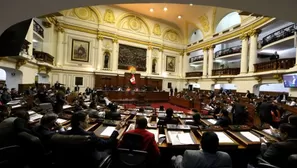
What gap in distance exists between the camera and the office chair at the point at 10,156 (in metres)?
2.08

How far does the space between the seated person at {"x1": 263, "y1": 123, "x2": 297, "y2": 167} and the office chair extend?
308 cm

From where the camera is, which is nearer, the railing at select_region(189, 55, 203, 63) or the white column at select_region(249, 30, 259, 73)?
the white column at select_region(249, 30, 259, 73)

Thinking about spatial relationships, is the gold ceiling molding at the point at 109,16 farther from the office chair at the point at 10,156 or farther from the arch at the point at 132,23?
the office chair at the point at 10,156

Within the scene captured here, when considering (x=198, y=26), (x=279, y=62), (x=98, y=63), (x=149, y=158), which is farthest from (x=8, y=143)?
(x=198, y=26)

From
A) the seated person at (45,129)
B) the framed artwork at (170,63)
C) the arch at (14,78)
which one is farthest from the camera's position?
the framed artwork at (170,63)

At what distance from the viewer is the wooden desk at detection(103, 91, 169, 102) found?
562 inches

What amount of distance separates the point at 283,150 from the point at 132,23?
19761 mm

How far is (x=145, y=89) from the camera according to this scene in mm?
16891

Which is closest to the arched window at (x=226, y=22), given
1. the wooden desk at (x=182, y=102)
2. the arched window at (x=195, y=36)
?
the arched window at (x=195, y=36)

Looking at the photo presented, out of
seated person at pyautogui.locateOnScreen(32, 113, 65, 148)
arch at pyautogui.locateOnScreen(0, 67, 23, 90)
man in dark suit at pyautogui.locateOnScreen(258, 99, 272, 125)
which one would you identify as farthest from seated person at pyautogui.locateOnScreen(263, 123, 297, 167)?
arch at pyautogui.locateOnScreen(0, 67, 23, 90)

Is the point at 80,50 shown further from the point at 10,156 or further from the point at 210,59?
the point at 10,156

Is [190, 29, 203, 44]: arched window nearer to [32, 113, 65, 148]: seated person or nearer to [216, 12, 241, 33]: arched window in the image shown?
[216, 12, 241, 33]: arched window

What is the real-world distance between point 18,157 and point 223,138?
2.88 metres

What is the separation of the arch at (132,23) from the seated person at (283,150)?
737 inches
